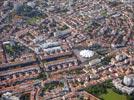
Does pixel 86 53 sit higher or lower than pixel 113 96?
higher

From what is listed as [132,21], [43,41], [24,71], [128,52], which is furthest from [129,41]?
[24,71]

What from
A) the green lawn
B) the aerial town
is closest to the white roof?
the aerial town

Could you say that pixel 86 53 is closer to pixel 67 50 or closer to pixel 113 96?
pixel 67 50

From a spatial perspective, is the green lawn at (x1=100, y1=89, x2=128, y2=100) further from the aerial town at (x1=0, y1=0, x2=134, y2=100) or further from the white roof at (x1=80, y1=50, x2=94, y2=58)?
the white roof at (x1=80, y1=50, x2=94, y2=58)

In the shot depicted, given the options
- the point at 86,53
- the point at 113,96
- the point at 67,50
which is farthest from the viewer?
the point at 67,50

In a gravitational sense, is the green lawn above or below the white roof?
below

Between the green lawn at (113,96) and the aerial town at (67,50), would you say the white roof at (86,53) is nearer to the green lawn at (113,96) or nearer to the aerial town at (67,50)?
the aerial town at (67,50)

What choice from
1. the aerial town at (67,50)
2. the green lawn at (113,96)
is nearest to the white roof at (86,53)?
the aerial town at (67,50)

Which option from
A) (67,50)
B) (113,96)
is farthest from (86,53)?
(113,96)

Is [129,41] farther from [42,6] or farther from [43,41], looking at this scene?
[42,6]
